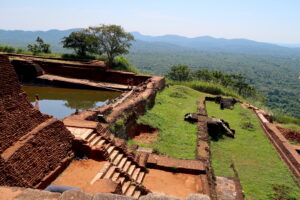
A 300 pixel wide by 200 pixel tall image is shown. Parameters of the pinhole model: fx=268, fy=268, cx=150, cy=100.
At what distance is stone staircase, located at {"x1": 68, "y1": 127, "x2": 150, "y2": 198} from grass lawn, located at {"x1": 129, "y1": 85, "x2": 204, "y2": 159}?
73.7 inches

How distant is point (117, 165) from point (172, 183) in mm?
1724

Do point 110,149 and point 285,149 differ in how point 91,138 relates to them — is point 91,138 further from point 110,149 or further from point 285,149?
point 285,149

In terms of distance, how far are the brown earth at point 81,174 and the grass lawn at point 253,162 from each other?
4.42 meters

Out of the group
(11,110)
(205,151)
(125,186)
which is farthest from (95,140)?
(205,151)

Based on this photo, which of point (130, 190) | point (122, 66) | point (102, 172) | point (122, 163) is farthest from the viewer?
point (122, 66)

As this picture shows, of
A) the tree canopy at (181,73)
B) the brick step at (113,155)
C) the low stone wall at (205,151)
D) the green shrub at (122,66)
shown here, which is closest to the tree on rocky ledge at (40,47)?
the green shrub at (122,66)

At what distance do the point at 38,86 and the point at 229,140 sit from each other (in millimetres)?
14232

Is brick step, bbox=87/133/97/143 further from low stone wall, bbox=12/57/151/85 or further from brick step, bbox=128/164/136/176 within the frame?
low stone wall, bbox=12/57/151/85

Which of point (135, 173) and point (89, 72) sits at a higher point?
point (89, 72)

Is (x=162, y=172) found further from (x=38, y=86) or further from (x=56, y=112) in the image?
(x=38, y=86)

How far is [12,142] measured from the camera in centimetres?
596

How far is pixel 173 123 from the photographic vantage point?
43.4 ft

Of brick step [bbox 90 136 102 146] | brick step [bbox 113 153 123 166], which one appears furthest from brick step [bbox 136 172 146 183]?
brick step [bbox 90 136 102 146]

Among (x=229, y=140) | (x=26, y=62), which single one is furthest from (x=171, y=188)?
(x=26, y=62)
